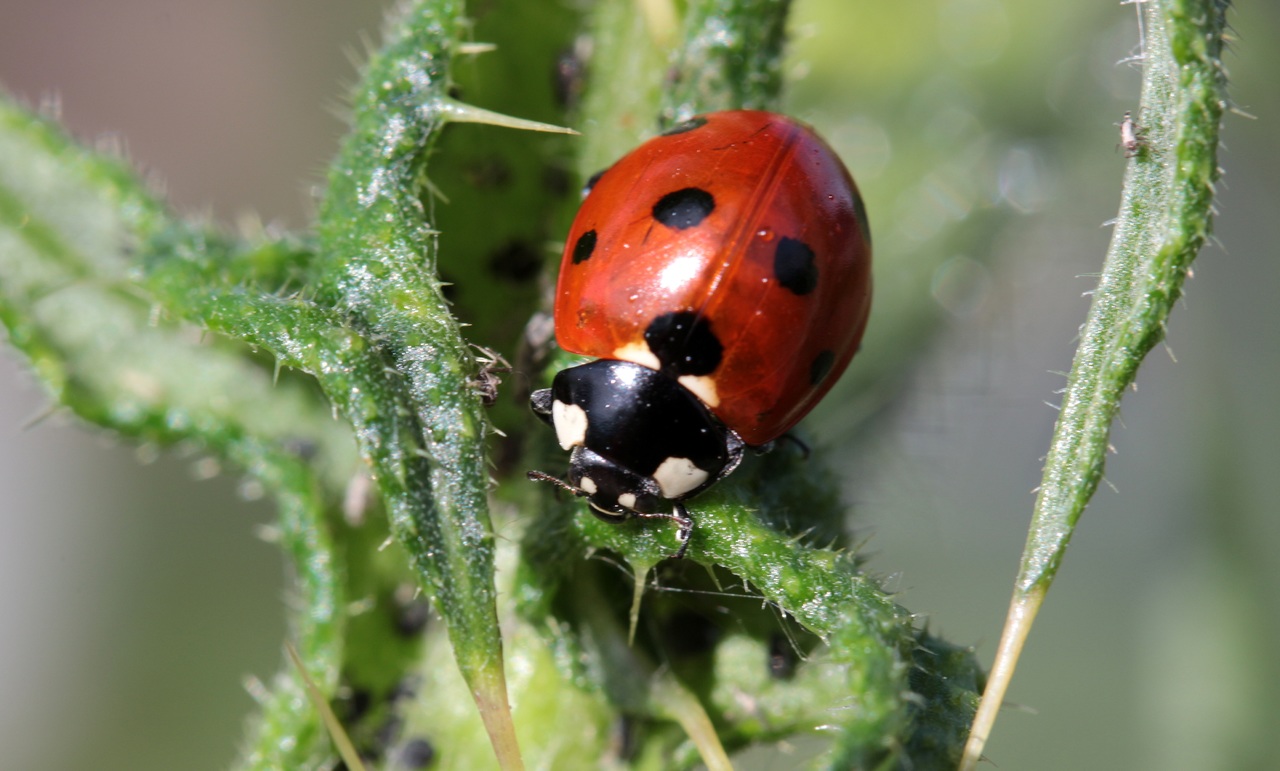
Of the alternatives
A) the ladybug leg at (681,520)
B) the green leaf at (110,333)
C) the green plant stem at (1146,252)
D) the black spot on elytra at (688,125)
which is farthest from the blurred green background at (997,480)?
the green plant stem at (1146,252)

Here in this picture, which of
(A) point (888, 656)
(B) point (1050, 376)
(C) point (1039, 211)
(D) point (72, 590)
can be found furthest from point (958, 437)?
(D) point (72, 590)

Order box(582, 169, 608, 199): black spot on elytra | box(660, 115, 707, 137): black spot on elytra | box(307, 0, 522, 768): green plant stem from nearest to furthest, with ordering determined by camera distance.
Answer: box(307, 0, 522, 768): green plant stem
box(660, 115, 707, 137): black spot on elytra
box(582, 169, 608, 199): black spot on elytra

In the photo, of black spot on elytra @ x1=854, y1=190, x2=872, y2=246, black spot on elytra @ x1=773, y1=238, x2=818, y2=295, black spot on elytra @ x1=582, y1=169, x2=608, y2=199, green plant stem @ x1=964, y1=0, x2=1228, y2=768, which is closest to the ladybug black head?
black spot on elytra @ x1=773, y1=238, x2=818, y2=295

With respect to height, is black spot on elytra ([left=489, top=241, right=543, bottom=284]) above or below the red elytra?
below

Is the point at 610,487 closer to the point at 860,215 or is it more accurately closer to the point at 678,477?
the point at 678,477

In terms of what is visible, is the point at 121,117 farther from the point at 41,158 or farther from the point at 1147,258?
the point at 1147,258

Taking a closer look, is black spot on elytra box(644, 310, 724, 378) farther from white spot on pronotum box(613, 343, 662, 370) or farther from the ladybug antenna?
the ladybug antenna

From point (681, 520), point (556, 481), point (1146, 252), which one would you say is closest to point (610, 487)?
point (556, 481)
